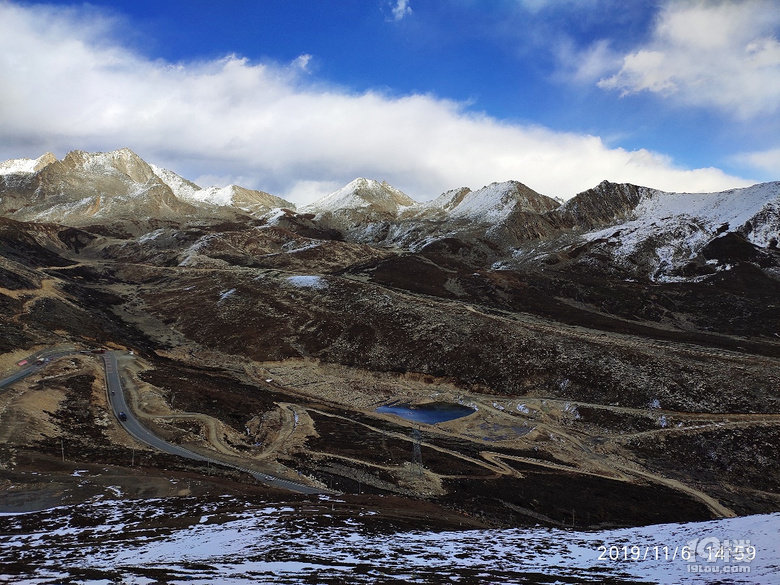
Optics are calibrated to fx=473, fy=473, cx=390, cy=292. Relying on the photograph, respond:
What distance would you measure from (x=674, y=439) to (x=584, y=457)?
52.2 ft

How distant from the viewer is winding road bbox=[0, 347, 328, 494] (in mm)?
45781

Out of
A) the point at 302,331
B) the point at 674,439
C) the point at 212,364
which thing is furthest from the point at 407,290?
the point at 674,439

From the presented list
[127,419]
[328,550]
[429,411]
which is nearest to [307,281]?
[429,411]

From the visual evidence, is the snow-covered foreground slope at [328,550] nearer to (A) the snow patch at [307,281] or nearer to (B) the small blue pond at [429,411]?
(B) the small blue pond at [429,411]

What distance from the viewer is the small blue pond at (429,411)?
83.2 meters

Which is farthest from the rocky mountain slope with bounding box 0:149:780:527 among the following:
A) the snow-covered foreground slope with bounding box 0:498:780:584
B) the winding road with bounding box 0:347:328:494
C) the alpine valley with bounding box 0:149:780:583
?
the snow-covered foreground slope with bounding box 0:498:780:584

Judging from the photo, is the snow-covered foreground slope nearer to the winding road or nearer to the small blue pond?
the winding road

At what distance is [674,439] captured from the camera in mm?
70938

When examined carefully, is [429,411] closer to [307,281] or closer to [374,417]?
[374,417]

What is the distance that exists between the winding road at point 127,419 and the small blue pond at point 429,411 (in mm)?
38153

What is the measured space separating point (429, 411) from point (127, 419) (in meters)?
49.6

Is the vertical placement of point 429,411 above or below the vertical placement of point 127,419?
below

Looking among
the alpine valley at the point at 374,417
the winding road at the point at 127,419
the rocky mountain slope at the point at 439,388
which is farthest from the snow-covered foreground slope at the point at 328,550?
the winding road at the point at 127,419

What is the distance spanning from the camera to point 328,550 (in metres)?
23.0
